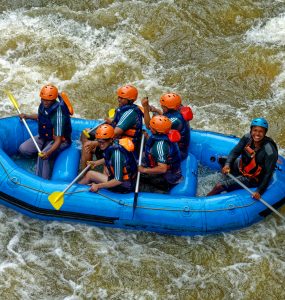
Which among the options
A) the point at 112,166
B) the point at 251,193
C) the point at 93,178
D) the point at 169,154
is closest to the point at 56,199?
the point at 93,178

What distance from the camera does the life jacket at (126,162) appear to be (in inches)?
243

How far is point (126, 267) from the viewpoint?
646 cm

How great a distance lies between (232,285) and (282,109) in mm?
4055

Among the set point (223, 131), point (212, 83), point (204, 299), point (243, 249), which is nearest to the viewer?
point (204, 299)

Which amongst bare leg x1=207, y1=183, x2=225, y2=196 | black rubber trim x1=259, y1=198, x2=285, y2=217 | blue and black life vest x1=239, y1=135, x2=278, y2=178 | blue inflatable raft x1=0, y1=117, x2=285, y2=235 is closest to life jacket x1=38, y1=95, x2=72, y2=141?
blue inflatable raft x1=0, y1=117, x2=285, y2=235

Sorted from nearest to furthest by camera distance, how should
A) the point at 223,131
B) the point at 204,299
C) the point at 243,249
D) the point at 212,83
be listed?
the point at 204,299 → the point at 243,249 → the point at 223,131 → the point at 212,83

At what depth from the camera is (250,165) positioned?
6.50 meters

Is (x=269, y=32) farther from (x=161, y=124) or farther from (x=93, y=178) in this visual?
(x=93, y=178)

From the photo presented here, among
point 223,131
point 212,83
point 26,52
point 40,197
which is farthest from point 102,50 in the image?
point 40,197

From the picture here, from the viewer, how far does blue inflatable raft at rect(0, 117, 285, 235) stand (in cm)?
643

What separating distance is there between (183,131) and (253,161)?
1021mm

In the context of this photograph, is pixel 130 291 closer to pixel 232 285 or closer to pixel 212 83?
pixel 232 285

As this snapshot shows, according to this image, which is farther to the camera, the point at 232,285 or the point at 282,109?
the point at 282,109

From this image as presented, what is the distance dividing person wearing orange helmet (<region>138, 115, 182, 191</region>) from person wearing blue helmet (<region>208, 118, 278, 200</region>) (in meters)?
0.64
